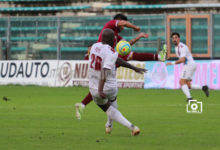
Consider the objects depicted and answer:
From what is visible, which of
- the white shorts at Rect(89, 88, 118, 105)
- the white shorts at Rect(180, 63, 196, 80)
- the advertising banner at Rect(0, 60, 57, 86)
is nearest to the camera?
the white shorts at Rect(89, 88, 118, 105)

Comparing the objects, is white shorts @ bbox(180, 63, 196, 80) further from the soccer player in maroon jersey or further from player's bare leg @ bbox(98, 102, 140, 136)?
player's bare leg @ bbox(98, 102, 140, 136)

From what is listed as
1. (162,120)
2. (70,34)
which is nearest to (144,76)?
(70,34)

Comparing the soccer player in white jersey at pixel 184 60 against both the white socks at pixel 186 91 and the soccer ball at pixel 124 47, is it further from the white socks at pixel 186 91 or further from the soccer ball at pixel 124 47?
the soccer ball at pixel 124 47

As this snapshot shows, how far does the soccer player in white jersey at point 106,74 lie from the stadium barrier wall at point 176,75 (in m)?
17.7

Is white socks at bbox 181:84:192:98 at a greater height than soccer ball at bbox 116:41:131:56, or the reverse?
soccer ball at bbox 116:41:131:56

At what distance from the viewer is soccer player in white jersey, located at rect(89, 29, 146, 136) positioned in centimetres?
1229

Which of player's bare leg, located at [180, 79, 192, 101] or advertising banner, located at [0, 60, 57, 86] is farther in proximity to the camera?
advertising banner, located at [0, 60, 57, 86]

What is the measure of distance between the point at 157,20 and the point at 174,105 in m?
14.8

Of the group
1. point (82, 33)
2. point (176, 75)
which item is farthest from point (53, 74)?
point (176, 75)

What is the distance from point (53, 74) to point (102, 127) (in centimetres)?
2012

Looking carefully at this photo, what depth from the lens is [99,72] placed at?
12797mm

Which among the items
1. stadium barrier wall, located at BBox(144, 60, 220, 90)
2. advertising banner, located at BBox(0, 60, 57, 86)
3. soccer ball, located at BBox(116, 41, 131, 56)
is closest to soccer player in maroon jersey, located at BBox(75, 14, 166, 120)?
soccer ball, located at BBox(116, 41, 131, 56)

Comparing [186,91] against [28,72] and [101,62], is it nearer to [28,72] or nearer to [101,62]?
[101,62]

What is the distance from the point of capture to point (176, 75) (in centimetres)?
3186
